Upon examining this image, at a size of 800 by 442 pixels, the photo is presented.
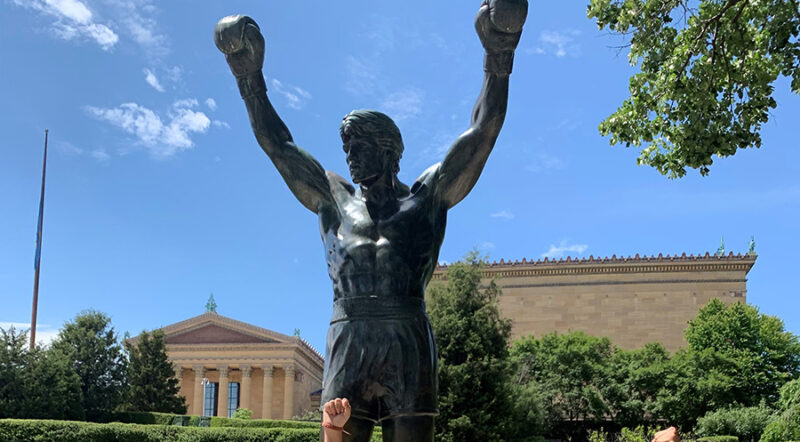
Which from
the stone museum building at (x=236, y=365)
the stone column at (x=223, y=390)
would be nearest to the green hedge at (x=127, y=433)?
the stone museum building at (x=236, y=365)

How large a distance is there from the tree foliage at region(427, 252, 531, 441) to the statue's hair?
23.6m

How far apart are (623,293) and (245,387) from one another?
2845 cm

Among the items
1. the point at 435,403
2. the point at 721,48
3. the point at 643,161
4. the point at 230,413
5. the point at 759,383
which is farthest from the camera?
the point at 230,413

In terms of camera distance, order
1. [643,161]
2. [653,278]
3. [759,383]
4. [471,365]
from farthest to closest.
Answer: [653,278] → [759,383] → [471,365] → [643,161]

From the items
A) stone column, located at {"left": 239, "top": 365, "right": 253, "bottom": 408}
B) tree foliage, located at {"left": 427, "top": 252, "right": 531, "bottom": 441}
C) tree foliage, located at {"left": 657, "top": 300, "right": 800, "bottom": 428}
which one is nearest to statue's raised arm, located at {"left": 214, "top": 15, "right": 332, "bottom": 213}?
tree foliage, located at {"left": 427, "top": 252, "right": 531, "bottom": 441}

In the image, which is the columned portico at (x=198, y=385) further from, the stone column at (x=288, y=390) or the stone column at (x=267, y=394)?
the stone column at (x=288, y=390)

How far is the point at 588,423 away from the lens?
37.8 metres

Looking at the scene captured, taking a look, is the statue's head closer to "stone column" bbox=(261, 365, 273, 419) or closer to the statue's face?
the statue's face

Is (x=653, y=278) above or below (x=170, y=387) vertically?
above

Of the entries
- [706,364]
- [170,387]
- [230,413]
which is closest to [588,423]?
[706,364]

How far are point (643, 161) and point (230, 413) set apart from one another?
55.0m

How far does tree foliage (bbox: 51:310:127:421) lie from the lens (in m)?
36.4

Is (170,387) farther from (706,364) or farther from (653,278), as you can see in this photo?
(653,278)

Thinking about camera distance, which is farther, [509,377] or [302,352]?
[302,352]
